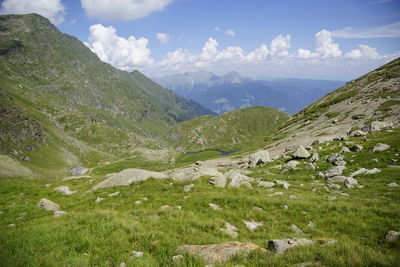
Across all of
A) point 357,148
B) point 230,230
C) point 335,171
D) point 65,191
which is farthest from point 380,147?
point 65,191

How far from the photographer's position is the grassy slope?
7238 mm

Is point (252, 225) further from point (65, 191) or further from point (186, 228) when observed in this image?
point (65, 191)

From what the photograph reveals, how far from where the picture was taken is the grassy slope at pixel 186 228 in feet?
23.7

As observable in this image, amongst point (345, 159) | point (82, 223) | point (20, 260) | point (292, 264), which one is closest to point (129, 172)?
point (82, 223)

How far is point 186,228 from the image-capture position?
10.6 meters

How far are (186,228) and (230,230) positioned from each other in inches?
97.3

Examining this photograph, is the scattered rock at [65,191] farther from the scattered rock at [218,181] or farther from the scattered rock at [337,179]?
the scattered rock at [337,179]

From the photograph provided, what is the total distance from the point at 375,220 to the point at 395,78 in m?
159

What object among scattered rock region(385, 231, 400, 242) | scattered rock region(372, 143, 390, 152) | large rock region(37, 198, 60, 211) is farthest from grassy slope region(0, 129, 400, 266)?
scattered rock region(372, 143, 390, 152)

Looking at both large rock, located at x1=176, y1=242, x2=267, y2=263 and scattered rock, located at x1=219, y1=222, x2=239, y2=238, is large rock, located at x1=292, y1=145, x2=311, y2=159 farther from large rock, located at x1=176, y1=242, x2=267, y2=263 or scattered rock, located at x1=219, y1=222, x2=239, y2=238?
large rock, located at x1=176, y1=242, x2=267, y2=263

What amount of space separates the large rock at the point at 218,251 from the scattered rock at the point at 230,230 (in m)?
2.59

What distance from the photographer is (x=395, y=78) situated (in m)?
124

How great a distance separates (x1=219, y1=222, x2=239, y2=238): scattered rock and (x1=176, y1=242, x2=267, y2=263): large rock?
2.59m

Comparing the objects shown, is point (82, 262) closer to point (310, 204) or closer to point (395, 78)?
point (310, 204)
